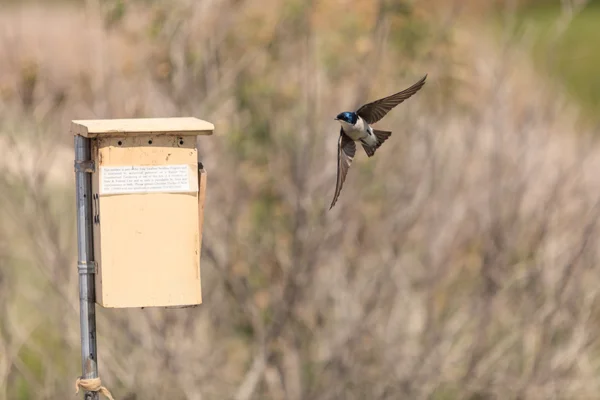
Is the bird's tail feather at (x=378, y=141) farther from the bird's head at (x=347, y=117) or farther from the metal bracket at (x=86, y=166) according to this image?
the metal bracket at (x=86, y=166)

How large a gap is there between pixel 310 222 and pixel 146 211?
2441 millimetres

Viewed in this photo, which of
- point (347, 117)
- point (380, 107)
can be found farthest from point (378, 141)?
point (347, 117)

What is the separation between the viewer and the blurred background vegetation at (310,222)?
225 inches

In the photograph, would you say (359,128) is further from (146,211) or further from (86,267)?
(86,267)

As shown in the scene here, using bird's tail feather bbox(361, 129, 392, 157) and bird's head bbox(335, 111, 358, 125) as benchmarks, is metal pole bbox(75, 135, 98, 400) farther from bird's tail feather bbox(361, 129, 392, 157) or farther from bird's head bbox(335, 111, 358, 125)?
bird's tail feather bbox(361, 129, 392, 157)

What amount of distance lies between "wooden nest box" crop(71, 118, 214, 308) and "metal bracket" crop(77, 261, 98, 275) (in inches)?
0.8

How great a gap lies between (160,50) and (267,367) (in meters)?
1.69

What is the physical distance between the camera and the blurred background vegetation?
18.7 feet

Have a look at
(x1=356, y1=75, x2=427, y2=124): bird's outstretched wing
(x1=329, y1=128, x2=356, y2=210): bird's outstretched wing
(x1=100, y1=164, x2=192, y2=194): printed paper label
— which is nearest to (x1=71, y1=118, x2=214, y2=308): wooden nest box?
(x1=100, y1=164, x2=192, y2=194): printed paper label

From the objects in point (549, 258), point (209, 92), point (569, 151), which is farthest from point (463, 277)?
point (209, 92)

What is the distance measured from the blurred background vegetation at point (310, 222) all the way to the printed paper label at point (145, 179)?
7.08 feet

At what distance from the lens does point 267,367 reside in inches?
231

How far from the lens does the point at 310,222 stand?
583 cm

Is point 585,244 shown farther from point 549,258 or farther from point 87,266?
point 87,266
